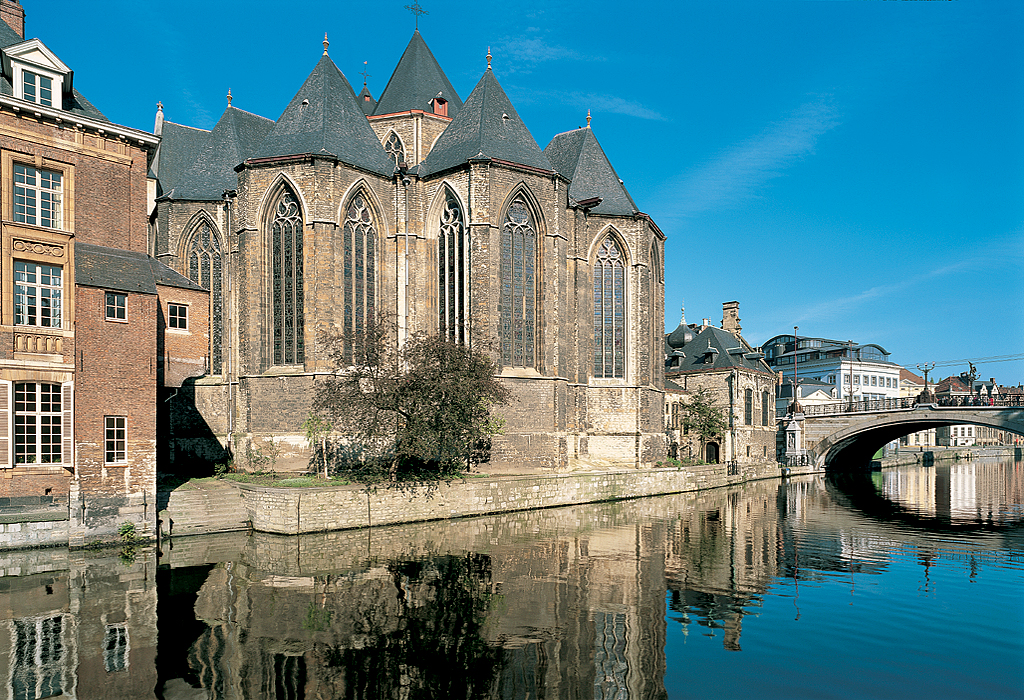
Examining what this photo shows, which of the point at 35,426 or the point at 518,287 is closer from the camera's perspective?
the point at 35,426

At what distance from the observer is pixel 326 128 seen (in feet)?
112

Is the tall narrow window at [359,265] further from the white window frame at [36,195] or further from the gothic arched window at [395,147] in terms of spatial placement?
the white window frame at [36,195]

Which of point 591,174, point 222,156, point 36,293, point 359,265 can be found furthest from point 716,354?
point 36,293

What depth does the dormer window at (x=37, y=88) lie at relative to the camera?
2234cm

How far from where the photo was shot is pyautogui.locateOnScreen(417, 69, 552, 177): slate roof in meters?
35.8

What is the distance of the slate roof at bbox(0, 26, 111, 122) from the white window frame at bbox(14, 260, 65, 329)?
553 centimetres

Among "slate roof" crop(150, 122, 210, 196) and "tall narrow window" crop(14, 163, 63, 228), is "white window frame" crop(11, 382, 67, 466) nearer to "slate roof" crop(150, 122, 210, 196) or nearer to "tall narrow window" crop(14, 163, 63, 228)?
"tall narrow window" crop(14, 163, 63, 228)

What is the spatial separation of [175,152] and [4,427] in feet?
80.4

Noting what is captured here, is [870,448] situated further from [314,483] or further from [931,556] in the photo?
[314,483]

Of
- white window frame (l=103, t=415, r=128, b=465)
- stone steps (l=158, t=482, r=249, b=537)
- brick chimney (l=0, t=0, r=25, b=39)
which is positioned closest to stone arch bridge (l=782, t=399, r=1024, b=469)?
stone steps (l=158, t=482, r=249, b=537)

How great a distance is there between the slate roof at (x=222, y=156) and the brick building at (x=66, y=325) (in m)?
14.2

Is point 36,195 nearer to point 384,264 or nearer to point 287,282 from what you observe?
point 287,282

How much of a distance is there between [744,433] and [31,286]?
160ft

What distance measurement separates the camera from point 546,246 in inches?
1448
